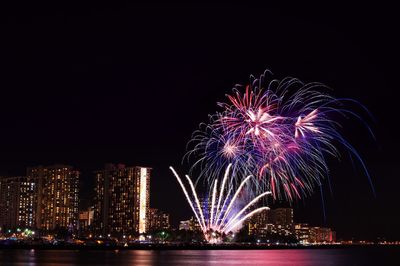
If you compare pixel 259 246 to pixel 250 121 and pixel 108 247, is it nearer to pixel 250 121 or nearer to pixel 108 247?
pixel 108 247

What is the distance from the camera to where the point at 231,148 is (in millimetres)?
63031

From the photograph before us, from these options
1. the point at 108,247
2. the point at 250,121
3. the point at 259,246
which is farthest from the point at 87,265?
the point at 259,246

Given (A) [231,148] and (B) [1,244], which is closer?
(A) [231,148]

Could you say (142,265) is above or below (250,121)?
below

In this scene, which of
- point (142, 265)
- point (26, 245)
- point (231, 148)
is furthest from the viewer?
point (26, 245)

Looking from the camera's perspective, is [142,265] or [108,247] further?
[108,247]

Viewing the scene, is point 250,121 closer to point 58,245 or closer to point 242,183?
point 242,183

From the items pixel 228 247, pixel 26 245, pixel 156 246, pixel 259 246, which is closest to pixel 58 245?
pixel 26 245

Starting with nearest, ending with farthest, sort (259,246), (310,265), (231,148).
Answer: (231,148), (310,265), (259,246)

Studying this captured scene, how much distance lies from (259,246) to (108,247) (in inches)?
1998

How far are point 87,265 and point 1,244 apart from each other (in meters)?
94.4

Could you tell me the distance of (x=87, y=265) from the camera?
7938cm

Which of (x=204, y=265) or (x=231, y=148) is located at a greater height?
(x=231, y=148)

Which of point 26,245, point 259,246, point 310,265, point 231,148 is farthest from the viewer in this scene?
point 259,246
